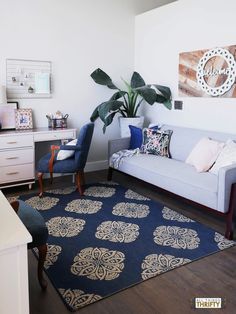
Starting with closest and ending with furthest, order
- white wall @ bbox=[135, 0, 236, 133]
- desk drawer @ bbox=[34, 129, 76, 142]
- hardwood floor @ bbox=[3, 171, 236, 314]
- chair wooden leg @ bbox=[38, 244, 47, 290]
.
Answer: hardwood floor @ bbox=[3, 171, 236, 314], chair wooden leg @ bbox=[38, 244, 47, 290], white wall @ bbox=[135, 0, 236, 133], desk drawer @ bbox=[34, 129, 76, 142]

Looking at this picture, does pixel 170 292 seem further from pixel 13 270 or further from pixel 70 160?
pixel 70 160

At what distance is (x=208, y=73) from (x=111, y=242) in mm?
2438

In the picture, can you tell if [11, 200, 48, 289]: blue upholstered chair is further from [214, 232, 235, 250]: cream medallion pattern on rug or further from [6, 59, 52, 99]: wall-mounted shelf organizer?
[6, 59, 52, 99]: wall-mounted shelf organizer

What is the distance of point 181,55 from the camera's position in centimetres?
427

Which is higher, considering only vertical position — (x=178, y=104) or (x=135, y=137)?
(x=178, y=104)

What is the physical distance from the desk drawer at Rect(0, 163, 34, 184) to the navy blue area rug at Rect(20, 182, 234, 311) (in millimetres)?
317

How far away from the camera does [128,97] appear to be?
4828mm

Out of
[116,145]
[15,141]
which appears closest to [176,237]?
[116,145]

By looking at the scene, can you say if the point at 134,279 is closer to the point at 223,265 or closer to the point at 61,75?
the point at 223,265

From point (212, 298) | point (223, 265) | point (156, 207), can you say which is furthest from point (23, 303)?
point (156, 207)

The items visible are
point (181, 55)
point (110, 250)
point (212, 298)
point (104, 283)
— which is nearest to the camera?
point (212, 298)

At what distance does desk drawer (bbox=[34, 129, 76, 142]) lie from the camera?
4.06 metres

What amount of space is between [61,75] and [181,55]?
1.72m

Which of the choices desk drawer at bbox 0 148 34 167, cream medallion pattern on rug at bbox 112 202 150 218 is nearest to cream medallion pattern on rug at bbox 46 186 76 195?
desk drawer at bbox 0 148 34 167
